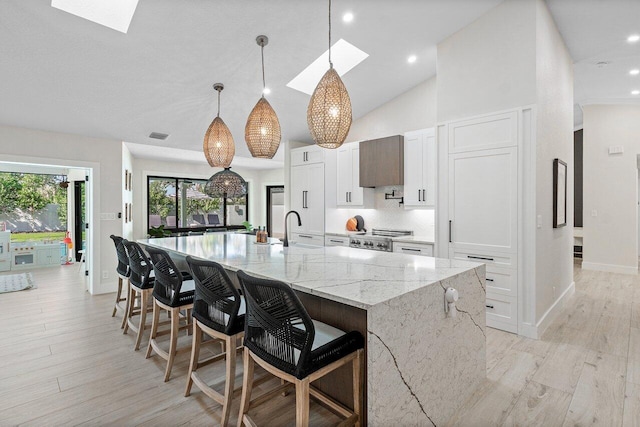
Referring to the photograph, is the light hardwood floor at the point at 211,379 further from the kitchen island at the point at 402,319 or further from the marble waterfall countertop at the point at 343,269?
the marble waterfall countertop at the point at 343,269

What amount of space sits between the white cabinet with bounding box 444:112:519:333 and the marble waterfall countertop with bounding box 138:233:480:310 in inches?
51.8

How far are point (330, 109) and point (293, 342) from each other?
1.65 m

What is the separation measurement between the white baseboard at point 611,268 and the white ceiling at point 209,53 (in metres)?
3.26

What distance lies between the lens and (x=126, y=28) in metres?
2.98

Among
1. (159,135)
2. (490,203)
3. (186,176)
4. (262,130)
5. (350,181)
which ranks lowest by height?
(490,203)

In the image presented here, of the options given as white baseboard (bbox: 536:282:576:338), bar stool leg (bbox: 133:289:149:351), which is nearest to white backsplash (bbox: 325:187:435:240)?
white baseboard (bbox: 536:282:576:338)

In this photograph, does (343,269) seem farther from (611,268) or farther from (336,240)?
(611,268)

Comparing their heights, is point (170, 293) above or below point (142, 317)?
above

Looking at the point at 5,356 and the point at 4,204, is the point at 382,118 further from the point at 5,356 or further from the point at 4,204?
the point at 4,204

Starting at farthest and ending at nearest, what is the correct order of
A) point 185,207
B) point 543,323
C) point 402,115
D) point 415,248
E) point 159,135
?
point 185,207 → point 159,135 → point 402,115 → point 415,248 → point 543,323

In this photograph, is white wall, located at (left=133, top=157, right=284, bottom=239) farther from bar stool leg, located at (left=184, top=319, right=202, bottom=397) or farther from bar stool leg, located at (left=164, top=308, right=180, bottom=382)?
bar stool leg, located at (left=184, top=319, right=202, bottom=397)

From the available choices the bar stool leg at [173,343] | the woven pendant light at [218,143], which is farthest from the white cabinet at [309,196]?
the bar stool leg at [173,343]

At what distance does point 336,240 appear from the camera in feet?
17.3

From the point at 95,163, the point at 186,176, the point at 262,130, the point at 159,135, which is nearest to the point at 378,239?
the point at 262,130
